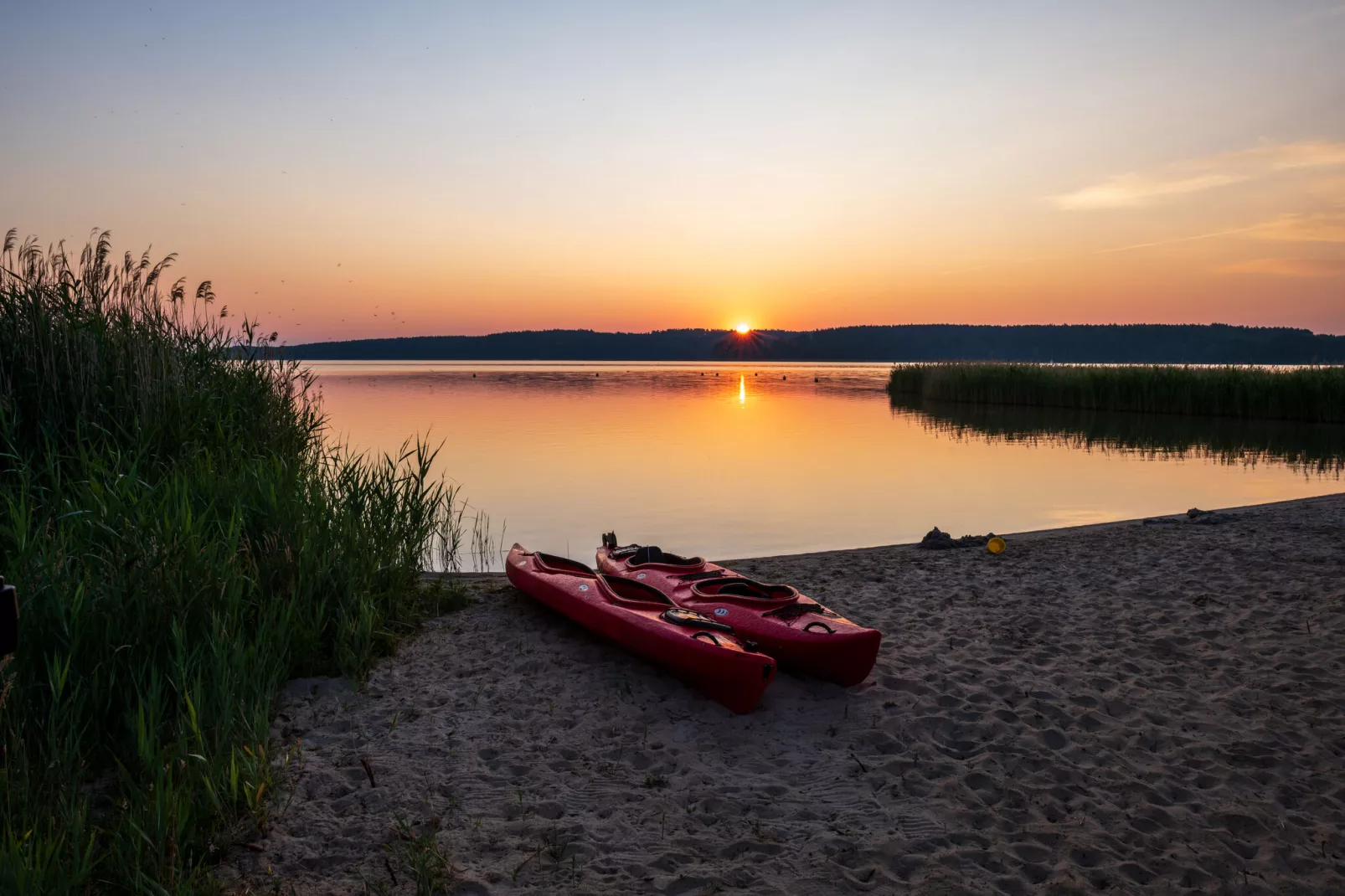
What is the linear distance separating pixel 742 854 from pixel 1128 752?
203 centimetres

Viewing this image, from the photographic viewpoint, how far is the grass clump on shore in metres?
2.85

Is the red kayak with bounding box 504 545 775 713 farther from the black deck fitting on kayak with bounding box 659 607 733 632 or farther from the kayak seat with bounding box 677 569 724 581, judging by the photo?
the kayak seat with bounding box 677 569 724 581

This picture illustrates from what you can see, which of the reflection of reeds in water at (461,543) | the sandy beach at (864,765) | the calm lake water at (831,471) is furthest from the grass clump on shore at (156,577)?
the calm lake water at (831,471)

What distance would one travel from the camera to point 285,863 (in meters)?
2.85

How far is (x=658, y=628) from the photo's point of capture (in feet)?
15.2

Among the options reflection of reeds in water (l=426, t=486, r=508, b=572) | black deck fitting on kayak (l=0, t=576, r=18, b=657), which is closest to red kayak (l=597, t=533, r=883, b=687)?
reflection of reeds in water (l=426, t=486, r=508, b=572)

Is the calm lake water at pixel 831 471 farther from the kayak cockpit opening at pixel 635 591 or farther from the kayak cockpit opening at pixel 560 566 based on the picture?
the kayak cockpit opening at pixel 635 591

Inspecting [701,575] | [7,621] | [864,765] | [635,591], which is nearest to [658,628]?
[635,591]

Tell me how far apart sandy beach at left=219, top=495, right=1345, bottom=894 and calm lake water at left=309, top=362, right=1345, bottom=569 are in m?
4.26

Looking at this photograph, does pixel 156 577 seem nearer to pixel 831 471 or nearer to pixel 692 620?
pixel 692 620

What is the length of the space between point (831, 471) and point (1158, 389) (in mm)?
13805

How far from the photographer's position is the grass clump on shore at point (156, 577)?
2846mm

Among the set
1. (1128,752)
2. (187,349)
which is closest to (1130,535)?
(1128,752)

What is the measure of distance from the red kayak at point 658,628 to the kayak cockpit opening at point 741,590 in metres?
0.34
